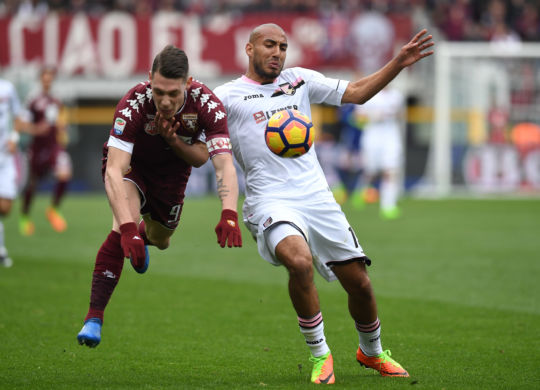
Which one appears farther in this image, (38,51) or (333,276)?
(38,51)

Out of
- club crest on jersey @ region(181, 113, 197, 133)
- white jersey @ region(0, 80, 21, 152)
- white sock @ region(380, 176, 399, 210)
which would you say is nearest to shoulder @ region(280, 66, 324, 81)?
club crest on jersey @ region(181, 113, 197, 133)

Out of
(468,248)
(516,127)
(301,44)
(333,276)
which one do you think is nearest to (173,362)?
(333,276)

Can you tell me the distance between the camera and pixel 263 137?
20.7 feet

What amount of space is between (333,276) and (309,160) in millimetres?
819

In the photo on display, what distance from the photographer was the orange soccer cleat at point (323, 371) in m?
5.97

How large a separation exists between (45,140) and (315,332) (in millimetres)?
11251

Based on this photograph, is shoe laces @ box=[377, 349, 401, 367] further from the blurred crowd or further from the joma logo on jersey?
the blurred crowd

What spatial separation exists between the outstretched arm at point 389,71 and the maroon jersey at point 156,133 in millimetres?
959

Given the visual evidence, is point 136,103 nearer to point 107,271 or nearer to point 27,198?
point 107,271

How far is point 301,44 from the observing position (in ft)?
82.8

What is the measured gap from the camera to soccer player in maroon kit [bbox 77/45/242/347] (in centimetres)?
581

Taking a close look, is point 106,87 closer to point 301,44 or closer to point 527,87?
point 301,44

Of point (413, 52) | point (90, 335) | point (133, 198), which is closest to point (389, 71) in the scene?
point (413, 52)

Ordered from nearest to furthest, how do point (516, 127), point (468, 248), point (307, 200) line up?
point (307, 200)
point (468, 248)
point (516, 127)
